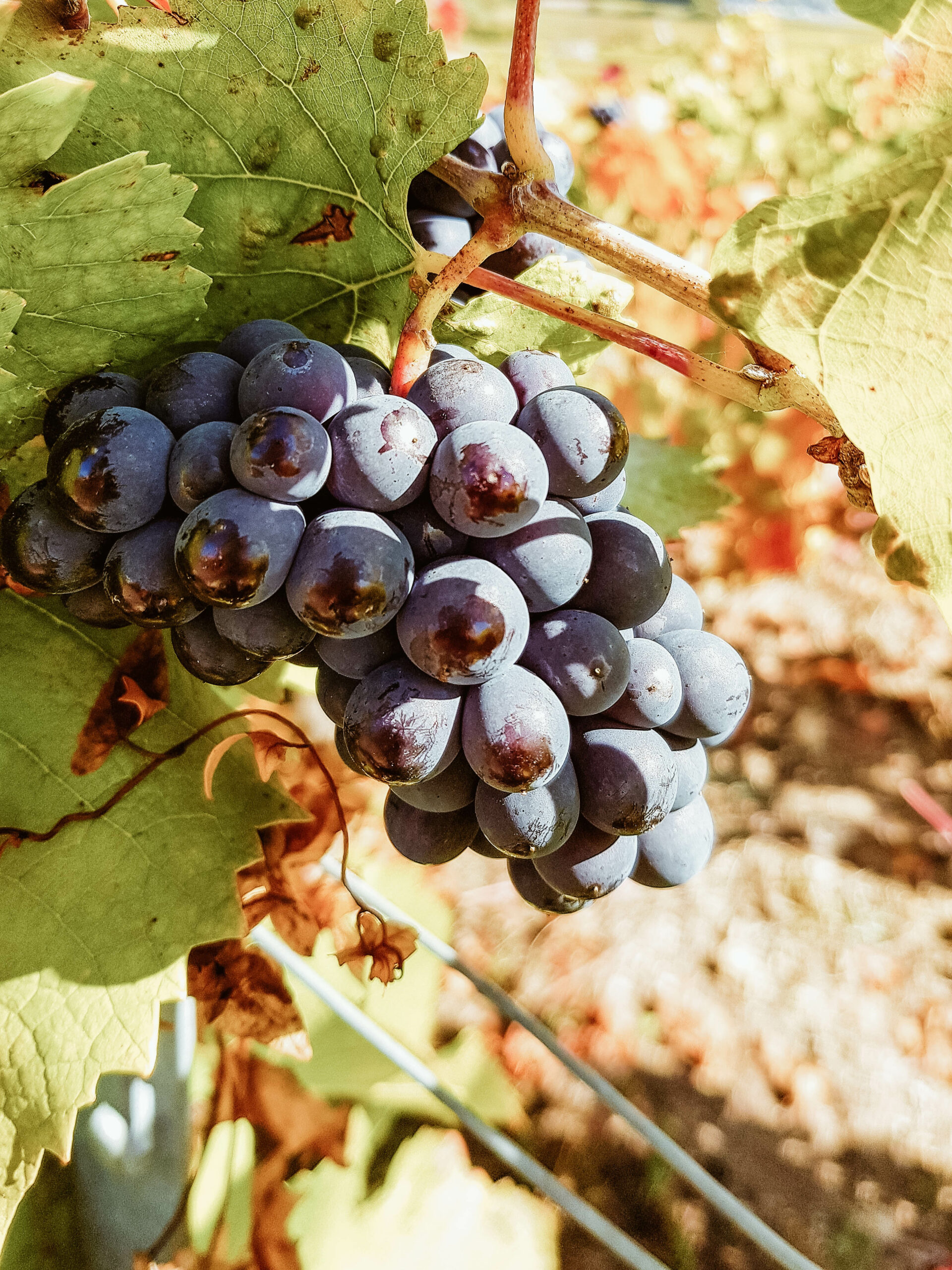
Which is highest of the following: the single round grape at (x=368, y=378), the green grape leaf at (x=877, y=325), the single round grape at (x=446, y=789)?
the green grape leaf at (x=877, y=325)

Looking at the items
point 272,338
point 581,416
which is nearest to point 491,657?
point 581,416

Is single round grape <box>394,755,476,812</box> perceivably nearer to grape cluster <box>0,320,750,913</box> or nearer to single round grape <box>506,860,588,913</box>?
grape cluster <box>0,320,750,913</box>

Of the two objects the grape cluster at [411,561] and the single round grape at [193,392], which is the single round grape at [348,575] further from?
the single round grape at [193,392]

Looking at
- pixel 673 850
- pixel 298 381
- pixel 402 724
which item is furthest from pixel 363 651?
pixel 673 850

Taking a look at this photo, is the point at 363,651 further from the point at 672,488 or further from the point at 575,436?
the point at 672,488

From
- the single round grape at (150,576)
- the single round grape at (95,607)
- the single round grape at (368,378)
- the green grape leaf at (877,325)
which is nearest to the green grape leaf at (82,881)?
the single round grape at (95,607)
